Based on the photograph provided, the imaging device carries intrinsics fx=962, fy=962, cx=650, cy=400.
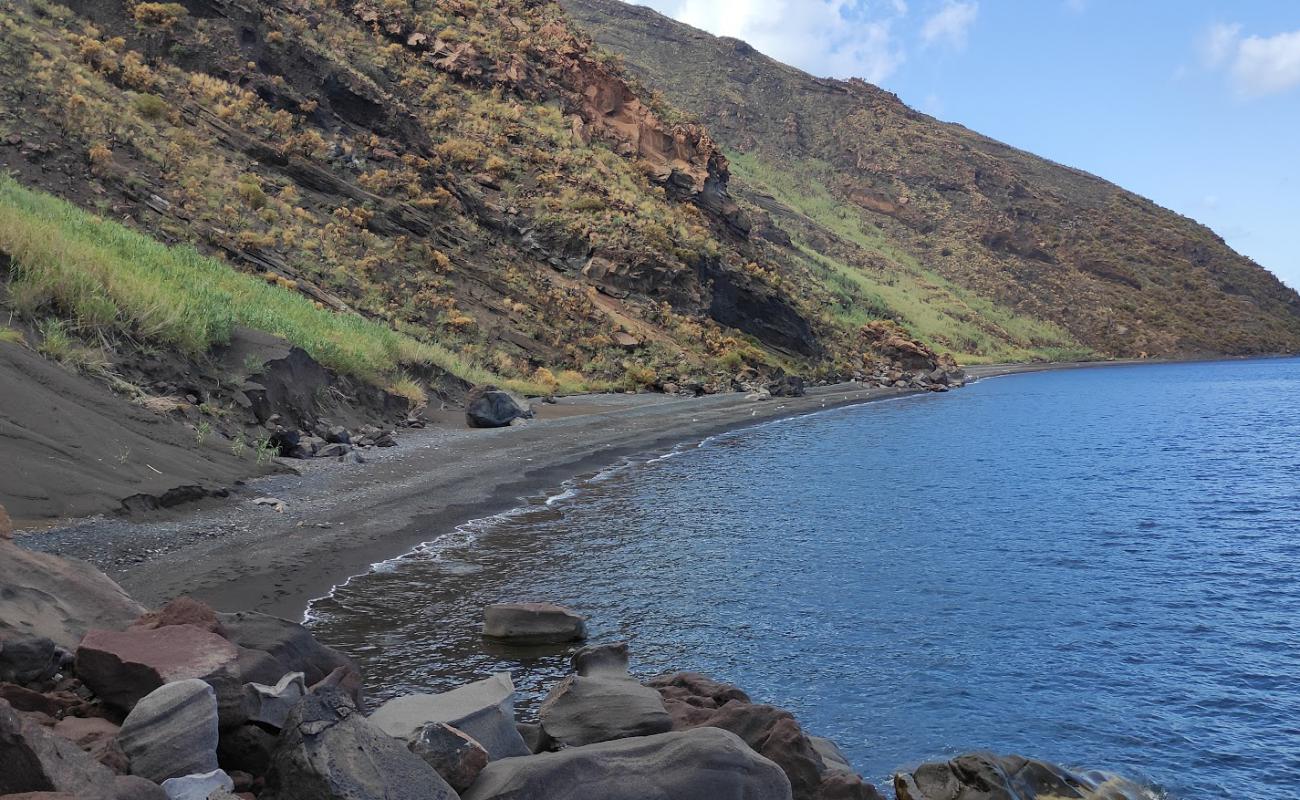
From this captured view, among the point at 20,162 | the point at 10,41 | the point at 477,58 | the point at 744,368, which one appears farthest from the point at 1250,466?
the point at 477,58

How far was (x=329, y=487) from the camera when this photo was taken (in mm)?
15031

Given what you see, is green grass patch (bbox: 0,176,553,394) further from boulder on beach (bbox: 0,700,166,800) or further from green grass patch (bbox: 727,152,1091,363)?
green grass patch (bbox: 727,152,1091,363)

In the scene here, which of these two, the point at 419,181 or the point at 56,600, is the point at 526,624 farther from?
the point at 419,181

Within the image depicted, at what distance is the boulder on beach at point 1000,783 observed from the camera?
7.14m

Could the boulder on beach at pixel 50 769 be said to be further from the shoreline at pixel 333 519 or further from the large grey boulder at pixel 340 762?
the shoreline at pixel 333 519

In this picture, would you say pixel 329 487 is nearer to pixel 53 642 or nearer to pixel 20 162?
pixel 53 642

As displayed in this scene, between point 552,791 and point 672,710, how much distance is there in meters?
2.39

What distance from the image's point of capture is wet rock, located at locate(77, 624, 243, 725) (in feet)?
17.1

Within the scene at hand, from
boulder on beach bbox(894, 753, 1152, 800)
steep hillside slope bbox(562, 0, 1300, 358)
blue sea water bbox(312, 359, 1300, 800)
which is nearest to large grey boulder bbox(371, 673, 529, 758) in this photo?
blue sea water bbox(312, 359, 1300, 800)

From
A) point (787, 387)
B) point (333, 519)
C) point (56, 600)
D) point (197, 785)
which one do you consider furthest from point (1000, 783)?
point (787, 387)

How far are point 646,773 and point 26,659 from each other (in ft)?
11.2

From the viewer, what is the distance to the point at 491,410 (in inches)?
988

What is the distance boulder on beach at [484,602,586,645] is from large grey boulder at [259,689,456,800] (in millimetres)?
4890

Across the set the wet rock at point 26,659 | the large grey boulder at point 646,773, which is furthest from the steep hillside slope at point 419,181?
the large grey boulder at point 646,773
